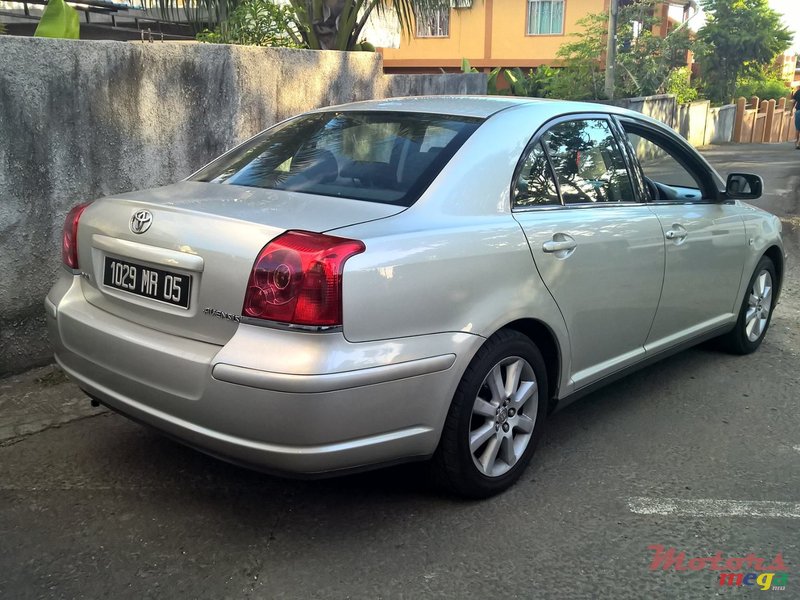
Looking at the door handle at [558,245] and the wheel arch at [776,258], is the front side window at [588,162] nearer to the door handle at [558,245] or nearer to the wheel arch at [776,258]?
the door handle at [558,245]

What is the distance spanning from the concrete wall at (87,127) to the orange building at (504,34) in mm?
25139

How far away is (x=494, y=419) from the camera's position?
329cm

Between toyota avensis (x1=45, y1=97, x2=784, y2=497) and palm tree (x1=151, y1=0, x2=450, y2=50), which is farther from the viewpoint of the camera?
palm tree (x1=151, y1=0, x2=450, y2=50)

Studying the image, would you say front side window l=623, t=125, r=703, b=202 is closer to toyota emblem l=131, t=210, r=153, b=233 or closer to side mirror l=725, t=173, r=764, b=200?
side mirror l=725, t=173, r=764, b=200

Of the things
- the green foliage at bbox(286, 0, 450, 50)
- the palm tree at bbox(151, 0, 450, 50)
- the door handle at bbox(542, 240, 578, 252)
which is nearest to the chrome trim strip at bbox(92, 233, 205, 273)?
the door handle at bbox(542, 240, 578, 252)

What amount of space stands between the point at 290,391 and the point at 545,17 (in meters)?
30.4

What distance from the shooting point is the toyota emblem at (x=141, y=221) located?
304 centimetres

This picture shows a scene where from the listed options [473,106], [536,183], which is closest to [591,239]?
[536,183]

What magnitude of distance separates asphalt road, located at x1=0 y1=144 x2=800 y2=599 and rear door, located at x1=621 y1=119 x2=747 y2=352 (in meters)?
0.54

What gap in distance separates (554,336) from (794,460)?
1371 millimetres

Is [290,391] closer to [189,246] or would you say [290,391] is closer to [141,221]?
[189,246]

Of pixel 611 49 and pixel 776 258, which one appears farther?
pixel 611 49

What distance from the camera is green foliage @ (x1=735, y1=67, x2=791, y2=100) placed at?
108ft

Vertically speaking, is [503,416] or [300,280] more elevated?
[300,280]
